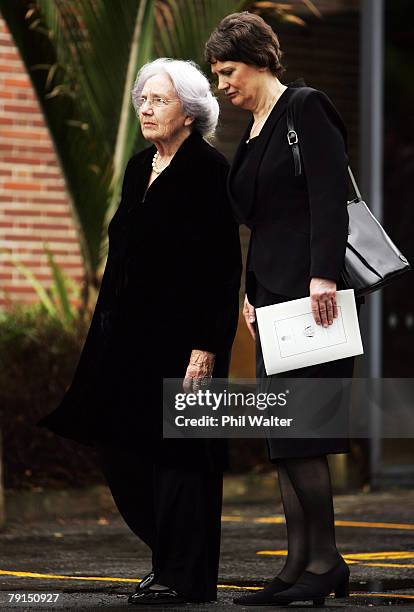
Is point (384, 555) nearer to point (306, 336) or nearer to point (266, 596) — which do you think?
point (266, 596)

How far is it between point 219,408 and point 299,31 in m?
6.01

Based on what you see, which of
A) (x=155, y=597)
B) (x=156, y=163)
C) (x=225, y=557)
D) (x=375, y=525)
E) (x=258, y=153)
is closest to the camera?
(x=258, y=153)

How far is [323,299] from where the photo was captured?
508cm

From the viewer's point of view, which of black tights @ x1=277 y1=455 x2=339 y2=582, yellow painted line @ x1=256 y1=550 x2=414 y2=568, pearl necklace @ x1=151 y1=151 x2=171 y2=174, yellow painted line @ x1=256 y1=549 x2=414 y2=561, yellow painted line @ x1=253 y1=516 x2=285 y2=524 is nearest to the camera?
black tights @ x1=277 y1=455 x2=339 y2=582

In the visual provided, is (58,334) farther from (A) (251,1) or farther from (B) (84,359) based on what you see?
(B) (84,359)

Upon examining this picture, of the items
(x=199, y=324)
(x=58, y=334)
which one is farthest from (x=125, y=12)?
(x=199, y=324)

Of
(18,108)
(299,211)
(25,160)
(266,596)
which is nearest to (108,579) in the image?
(266,596)

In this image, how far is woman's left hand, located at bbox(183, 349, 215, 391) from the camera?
542 centimetres

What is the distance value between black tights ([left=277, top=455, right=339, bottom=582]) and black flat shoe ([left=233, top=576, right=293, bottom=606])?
0.02m

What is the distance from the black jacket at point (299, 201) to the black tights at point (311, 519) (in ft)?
1.90

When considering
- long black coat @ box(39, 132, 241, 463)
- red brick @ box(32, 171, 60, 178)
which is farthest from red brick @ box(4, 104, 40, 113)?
long black coat @ box(39, 132, 241, 463)

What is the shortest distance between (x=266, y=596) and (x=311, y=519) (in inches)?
12.0

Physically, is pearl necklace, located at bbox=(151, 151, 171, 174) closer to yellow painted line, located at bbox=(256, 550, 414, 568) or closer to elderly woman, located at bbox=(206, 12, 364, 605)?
elderly woman, located at bbox=(206, 12, 364, 605)

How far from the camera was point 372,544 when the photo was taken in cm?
762
